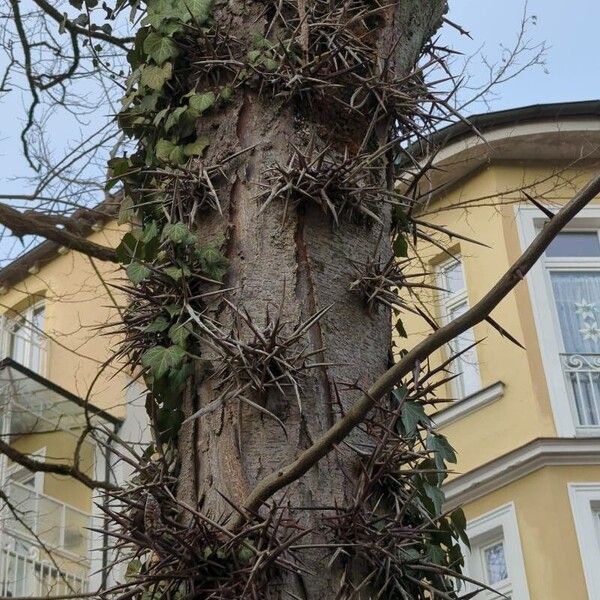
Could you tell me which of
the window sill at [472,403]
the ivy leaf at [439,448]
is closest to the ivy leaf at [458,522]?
the ivy leaf at [439,448]

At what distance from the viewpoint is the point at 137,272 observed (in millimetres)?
2305

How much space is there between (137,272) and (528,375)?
1041 centimetres

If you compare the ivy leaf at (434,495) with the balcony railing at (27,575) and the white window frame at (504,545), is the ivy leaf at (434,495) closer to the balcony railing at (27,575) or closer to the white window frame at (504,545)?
the white window frame at (504,545)

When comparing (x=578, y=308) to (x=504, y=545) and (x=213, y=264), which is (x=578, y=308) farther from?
(x=213, y=264)

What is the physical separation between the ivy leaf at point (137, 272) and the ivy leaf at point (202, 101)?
342mm

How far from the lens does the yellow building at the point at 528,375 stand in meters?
11.3

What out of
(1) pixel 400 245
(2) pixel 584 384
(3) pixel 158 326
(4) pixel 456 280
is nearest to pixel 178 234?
(3) pixel 158 326

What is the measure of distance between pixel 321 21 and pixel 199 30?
0.26 meters

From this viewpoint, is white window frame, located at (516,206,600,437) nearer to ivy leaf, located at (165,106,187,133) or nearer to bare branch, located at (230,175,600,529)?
ivy leaf, located at (165,106,187,133)

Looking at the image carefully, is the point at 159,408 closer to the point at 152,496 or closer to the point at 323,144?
the point at 152,496

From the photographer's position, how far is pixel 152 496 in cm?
197

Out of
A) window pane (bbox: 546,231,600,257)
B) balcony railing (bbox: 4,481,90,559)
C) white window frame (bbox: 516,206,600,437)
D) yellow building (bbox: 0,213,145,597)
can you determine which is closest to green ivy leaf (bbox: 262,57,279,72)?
yellow building (bbox: 0,213,145,597)

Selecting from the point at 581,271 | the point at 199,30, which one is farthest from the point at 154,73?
the point at 581,271

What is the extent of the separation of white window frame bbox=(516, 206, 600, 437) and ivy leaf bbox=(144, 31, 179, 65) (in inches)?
392
